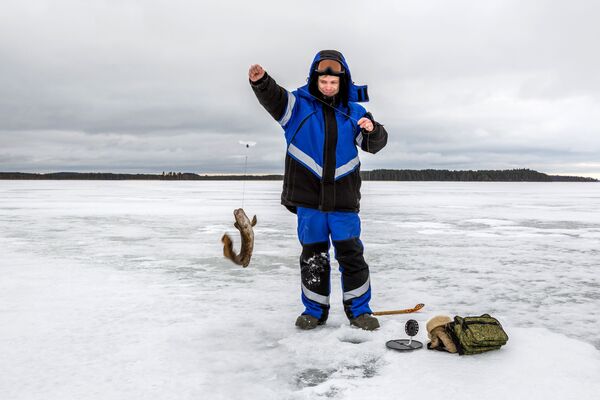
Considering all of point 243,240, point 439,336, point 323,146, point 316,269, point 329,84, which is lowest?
point 439,336

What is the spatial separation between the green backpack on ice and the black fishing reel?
0.19 metres

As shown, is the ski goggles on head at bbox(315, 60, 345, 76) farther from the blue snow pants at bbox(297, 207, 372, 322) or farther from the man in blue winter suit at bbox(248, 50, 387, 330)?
the blue snow pants at bbox(297, 207, 372, 322)

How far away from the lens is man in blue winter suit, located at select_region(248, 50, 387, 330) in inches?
125

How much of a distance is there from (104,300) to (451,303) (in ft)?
8.41

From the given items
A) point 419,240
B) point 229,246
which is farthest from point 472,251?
point 229,246

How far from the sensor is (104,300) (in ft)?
12.4

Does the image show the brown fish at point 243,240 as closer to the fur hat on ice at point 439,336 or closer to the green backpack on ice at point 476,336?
the fur hat on ice at point 439,336

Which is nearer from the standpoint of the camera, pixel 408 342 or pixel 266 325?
pixel 408 342

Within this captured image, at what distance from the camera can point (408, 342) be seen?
2812 millimetres

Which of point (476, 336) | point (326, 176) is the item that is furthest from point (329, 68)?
point (476, 336)

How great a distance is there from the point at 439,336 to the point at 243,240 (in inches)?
52.6

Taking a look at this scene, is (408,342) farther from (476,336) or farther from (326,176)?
(326,176)

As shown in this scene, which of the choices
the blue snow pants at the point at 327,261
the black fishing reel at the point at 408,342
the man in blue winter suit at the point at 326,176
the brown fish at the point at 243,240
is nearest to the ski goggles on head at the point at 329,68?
the man in blue winter suit at the point at 326,176

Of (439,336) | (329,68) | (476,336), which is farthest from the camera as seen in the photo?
(329,68)
